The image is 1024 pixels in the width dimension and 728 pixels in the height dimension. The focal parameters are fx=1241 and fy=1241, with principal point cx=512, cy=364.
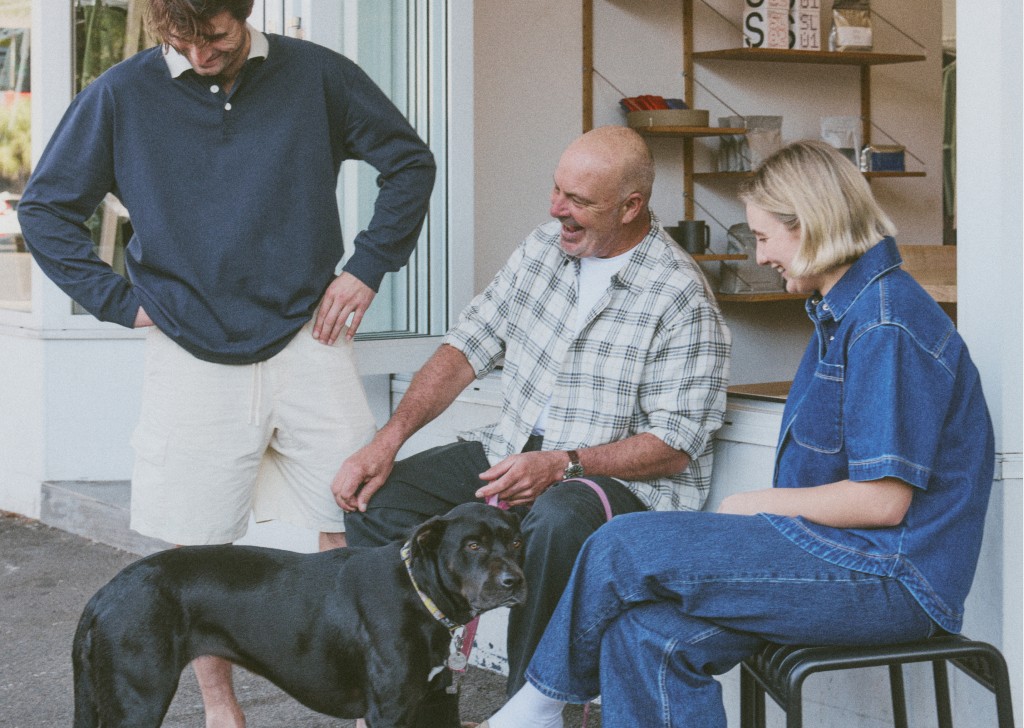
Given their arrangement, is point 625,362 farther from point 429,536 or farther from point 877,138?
point 877,138

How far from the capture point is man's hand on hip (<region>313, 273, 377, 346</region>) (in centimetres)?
269

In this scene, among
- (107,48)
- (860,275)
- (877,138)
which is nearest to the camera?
(860,275)

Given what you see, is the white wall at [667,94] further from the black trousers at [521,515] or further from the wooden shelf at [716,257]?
the black trousers at [521,515]

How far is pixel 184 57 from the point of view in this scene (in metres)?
2.54

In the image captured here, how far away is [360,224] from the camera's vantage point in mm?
3670

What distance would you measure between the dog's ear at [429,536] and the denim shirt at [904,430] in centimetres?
60

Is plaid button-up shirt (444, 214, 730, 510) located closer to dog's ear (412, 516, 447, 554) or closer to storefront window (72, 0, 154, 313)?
dog's ear (412, 516, 447, 554)

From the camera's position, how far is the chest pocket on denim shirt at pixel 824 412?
1.95m

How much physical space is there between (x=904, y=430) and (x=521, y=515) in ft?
3.29

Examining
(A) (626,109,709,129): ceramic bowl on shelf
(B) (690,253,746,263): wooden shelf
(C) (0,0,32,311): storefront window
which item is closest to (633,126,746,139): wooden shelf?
(A) (626,109,709,129): ceramic bowl on shelf

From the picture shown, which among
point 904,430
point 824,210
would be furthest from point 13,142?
point 904,430

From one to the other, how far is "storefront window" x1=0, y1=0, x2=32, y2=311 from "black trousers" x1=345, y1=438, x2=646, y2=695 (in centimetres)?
332

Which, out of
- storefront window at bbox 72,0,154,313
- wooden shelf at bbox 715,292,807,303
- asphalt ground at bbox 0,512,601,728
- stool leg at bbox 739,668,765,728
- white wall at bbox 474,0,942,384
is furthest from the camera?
wooden shelf at bbox 715,292,807,303

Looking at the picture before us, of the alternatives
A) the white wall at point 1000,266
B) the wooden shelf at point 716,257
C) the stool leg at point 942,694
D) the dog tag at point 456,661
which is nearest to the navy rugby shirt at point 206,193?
the dog tag at point 456,661
